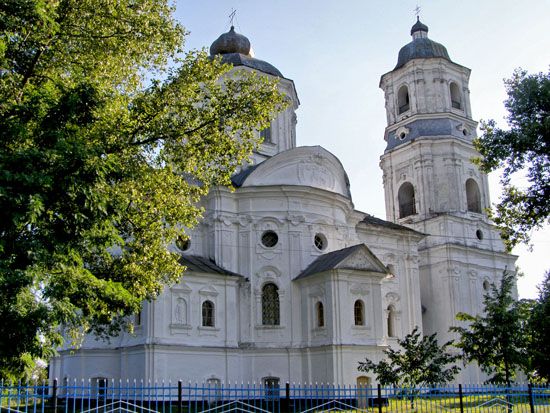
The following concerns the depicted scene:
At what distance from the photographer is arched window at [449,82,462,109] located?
130 feet

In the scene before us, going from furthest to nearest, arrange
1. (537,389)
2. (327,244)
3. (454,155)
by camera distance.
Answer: (454,155) → (327,244) → (537,389)

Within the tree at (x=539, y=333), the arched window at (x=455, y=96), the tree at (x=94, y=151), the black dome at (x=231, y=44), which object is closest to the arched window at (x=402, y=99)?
the arched window at (x=455, y=96)

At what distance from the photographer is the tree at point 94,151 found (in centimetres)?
1082

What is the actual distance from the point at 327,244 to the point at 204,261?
5.76m

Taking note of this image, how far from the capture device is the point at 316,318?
28.4 m

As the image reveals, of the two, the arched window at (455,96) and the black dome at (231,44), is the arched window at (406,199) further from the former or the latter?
the black dome at (231,44)

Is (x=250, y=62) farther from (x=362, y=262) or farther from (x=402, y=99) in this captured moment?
(x=362, y=262)

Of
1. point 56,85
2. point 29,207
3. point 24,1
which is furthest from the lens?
point 56,85

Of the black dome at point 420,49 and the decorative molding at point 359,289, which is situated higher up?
the black dome at point 420,49

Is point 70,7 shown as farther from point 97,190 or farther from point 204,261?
point 204,261

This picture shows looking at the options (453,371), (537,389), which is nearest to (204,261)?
(453,371)

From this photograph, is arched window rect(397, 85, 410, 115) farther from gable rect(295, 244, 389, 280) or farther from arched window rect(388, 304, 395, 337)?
gable rect(295, 244, 389, 280)

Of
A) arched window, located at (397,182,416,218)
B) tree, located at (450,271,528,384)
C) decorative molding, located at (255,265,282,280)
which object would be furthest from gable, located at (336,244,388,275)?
arched window, located at (397,182,416,218)

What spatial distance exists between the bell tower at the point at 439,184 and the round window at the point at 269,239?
11.0 meters
